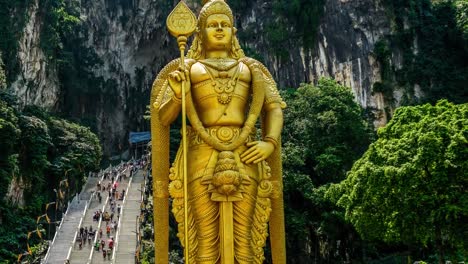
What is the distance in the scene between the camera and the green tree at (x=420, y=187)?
12367 millimetres

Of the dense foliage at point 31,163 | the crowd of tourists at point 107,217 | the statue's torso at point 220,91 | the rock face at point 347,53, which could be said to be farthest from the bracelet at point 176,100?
the rock face at point 347,53

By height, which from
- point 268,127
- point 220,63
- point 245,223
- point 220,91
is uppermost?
point 220,63

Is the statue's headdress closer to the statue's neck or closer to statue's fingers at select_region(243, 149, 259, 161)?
the statue's neck

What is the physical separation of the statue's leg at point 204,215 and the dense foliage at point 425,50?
22.0 m

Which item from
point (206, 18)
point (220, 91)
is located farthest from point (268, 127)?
point (206, 18)

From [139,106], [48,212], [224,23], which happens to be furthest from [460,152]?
[139,106]

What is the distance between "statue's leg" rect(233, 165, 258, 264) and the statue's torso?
564 millimetres

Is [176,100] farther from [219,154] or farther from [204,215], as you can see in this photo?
[204,215]

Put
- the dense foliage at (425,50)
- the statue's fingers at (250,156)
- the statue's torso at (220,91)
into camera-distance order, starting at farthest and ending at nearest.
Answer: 1. the dense foliage at (425,50)
2. the statue's torso at (220,91)
3. the statue's fingers at (250,156)

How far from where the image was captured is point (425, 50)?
91.4ft

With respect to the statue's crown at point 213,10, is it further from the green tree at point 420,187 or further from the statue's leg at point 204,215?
the green tree at point 420,187

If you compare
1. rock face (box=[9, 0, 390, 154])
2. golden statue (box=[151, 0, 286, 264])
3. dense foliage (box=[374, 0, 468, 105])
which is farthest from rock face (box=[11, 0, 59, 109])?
golden statue (box=[151, 0, 286, 264])

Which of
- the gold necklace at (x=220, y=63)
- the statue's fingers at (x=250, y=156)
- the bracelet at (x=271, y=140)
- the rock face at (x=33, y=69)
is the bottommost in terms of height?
the statue's fingers at (x=250, y=156)

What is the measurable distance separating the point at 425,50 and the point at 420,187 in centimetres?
1672
